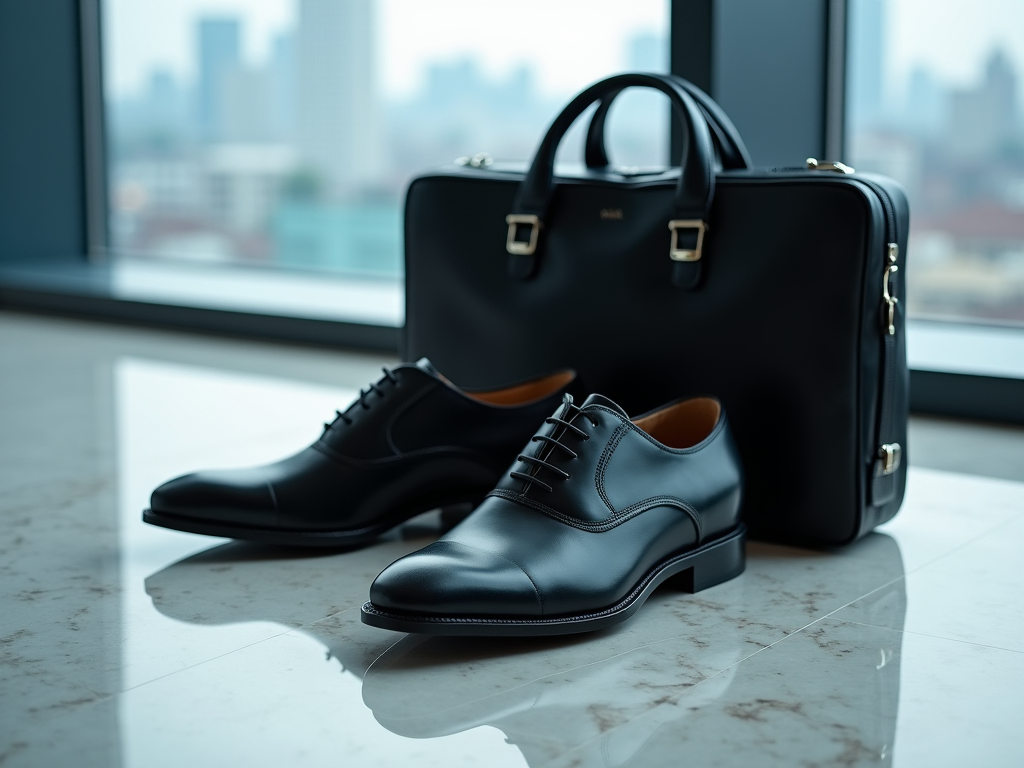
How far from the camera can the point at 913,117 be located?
7.10ft

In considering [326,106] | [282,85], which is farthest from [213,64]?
[326,106]

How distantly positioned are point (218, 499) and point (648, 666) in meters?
0.43

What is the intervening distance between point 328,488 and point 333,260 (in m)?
2.19

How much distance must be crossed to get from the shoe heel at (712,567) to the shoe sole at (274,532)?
0.28 meters

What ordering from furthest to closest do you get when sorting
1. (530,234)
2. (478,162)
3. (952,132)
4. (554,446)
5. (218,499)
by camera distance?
(952,132) → (478,162) → (530,234) → (218,499) → (554,446)

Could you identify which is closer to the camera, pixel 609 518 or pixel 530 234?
pixel 609 518

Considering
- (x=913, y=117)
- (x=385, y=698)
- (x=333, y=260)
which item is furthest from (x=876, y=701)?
(x=333, y=260)

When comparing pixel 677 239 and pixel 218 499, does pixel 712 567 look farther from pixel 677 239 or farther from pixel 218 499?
pixel 218 499

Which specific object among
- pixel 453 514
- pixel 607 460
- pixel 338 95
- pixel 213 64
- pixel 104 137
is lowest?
pixel 453 514

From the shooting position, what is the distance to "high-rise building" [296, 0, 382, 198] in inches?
124

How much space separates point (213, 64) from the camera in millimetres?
A: 3531

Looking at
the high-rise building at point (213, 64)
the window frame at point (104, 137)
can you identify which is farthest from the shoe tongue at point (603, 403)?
the high-rise building at point (213, 64)

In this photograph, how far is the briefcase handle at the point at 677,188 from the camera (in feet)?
3.85

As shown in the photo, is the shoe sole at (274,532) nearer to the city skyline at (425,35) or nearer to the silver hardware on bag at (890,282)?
the silver hardware on bag at (890,282)
